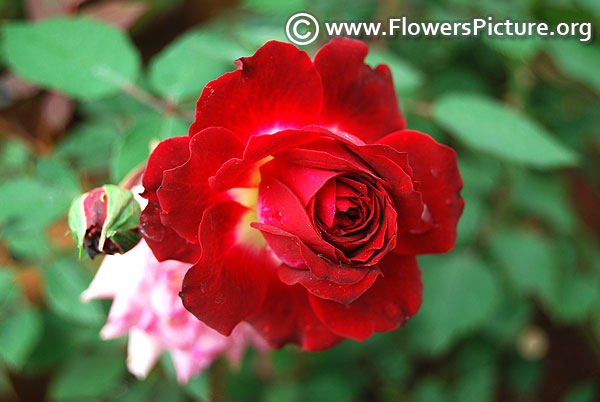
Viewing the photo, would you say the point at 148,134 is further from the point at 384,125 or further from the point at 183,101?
the point at 384,125

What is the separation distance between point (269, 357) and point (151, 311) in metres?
0.83

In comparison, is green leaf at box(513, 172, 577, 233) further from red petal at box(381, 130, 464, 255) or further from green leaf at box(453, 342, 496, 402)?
red petal at box(381, 130, 464, 255)

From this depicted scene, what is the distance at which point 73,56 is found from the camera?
0.90 m

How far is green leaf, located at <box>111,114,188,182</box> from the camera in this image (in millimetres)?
726

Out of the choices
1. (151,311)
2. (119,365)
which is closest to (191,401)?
(119,365)

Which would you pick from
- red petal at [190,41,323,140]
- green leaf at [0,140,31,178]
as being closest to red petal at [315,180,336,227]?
red petal at [190,41,323,140]

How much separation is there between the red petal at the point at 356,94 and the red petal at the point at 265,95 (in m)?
0.04

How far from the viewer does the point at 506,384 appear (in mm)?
1877

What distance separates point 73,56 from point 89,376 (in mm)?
730

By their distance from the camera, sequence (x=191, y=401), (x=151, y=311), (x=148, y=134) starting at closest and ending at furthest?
1. (x=151, y=311)
2. (x=148, y=134)
3. (x=191, y=401)

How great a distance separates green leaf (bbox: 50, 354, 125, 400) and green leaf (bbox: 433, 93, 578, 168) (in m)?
0.92

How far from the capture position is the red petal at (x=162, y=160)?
1.66ft

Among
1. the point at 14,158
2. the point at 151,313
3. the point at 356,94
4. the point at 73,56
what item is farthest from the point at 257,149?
the point at 14,158

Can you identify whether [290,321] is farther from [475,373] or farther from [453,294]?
[475,373]
